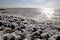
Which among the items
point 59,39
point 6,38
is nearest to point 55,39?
point 59,39

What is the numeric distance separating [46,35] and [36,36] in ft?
1.49

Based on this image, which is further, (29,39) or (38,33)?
(38,33)

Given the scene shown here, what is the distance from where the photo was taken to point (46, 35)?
427cm

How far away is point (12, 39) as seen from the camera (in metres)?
3.90

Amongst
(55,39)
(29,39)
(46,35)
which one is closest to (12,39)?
(29,39)

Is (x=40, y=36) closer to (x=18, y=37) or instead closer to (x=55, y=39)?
(x=55, y=39)

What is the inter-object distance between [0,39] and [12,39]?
0.49 metres

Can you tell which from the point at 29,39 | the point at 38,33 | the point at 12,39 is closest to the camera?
the point at 12,39

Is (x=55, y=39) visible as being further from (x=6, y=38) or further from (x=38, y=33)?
(x=6, y=38)

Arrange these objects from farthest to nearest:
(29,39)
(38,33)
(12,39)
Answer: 1. (38,33)
2. (29,39)
3. (12,39)

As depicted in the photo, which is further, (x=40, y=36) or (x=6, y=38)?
(x=40, y=36)

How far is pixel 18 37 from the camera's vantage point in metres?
4.02

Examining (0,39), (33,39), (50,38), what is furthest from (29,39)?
(0,39)

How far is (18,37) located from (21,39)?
0.15 metres
